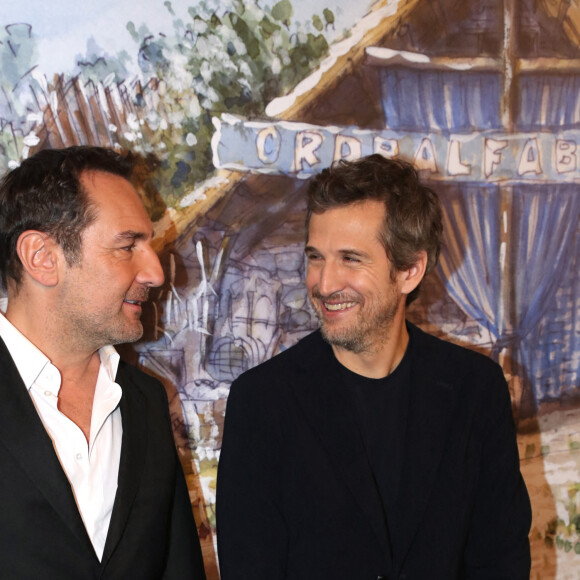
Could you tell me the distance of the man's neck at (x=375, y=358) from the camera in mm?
2156

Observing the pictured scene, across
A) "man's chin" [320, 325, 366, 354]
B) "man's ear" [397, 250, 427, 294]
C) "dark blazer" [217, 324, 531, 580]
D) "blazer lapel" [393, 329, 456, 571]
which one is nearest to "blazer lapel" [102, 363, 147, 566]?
"dark blazer" [217, 324, 531, 580]

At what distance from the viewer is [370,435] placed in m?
2.10

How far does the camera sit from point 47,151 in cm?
198

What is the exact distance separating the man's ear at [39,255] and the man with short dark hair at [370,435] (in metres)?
0.56

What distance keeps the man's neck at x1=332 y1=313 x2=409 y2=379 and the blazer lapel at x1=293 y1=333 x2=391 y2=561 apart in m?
0.05

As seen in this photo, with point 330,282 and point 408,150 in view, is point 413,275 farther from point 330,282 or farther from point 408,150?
point 408,150

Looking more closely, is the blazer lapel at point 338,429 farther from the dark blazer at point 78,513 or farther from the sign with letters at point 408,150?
the sign with letters at point 408,150

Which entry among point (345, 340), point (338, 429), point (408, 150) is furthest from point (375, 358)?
point (408, 150)

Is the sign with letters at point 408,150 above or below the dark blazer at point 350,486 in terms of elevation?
above

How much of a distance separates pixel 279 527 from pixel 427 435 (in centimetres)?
47

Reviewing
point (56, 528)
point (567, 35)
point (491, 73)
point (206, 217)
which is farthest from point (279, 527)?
→ point (567, 35)

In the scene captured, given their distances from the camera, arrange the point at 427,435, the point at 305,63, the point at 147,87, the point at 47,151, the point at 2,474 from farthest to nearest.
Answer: the point at 305,63 < the point at 147,87 < the point at 427,435 < the point at 47,151 < the point at 2,474

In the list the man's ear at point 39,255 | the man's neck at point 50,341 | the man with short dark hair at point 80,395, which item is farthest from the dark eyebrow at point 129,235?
the man's neck at point 50,341

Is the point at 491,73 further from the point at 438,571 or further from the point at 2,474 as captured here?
the point at 2,474
